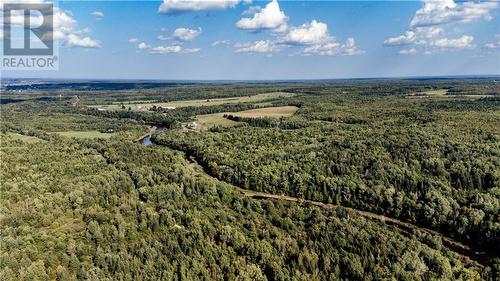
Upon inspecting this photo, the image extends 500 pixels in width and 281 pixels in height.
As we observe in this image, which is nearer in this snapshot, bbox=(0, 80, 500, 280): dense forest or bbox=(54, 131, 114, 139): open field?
bbox=(0, 80, 500, 280): dense forest

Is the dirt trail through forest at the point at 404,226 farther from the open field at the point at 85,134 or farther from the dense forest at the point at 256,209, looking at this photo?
the open field at the point at 85,134

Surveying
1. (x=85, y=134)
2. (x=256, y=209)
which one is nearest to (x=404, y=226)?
(x=256, y=209)

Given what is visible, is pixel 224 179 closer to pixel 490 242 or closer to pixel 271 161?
pixel 271 161

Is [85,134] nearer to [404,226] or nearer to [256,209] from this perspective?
[256,209]

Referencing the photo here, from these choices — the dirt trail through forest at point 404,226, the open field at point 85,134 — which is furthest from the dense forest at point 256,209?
the open field at point 85,134

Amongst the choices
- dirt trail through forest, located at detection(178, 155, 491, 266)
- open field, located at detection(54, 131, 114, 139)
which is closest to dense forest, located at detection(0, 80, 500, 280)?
dirt trail through forest, located at detection(178, 155, 491, 266)

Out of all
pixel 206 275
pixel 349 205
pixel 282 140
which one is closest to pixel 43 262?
pixel 206 275

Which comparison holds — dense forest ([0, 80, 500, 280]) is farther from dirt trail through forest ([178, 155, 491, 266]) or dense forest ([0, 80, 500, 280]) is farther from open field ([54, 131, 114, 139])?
open field ([54, 131, 114, 139])

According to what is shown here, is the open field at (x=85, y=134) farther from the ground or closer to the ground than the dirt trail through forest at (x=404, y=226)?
farther from the ground
